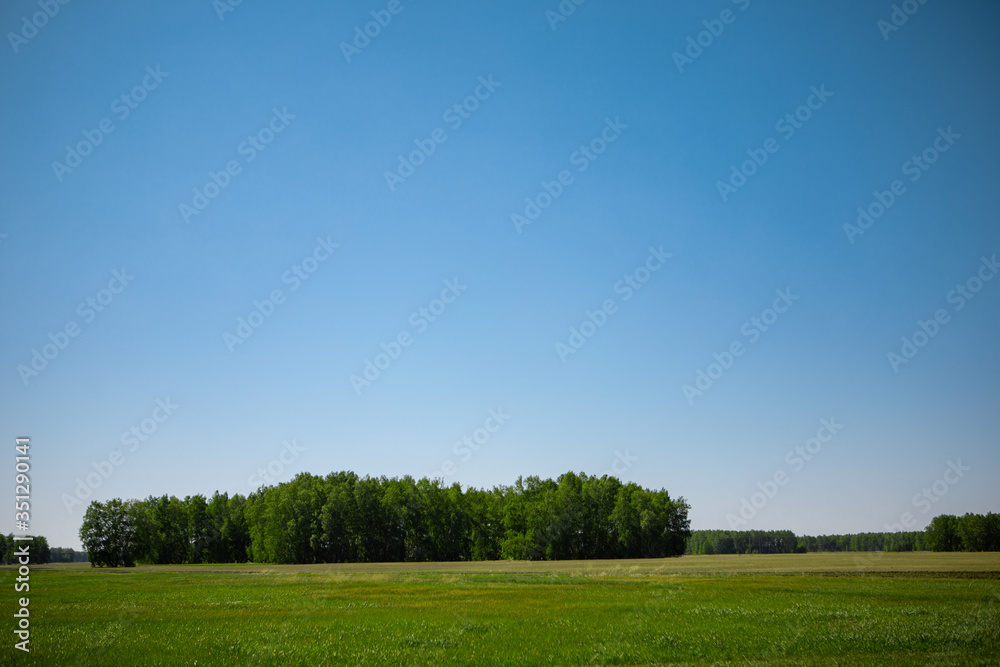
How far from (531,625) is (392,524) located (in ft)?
401

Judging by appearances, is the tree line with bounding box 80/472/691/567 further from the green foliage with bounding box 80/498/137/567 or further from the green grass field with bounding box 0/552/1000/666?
the green grass field with bounding box 0/552/1000/666

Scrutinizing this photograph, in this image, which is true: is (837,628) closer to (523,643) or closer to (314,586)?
(523,643)


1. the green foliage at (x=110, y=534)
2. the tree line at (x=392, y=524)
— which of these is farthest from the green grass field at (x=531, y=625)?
the green foliage at (x=110, y=534)

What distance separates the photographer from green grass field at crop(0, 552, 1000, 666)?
26078mm

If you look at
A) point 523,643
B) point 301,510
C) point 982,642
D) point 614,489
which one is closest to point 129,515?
point 301,510

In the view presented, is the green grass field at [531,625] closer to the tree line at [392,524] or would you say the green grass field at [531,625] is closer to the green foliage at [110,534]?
the tree line at [392,524]

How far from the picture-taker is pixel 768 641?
2873 centimetres

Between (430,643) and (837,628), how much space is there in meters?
21.2

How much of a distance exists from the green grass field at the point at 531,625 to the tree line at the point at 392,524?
8720cm

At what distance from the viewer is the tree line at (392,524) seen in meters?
143

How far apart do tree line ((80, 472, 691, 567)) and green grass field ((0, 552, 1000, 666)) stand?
8720cm

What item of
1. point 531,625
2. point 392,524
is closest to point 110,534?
point 392,524

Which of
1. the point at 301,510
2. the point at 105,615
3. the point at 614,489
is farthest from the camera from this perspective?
the point at 614,489

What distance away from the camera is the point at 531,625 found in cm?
3494
